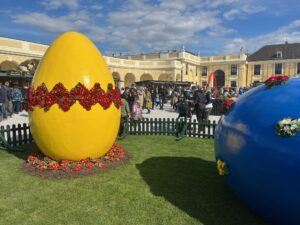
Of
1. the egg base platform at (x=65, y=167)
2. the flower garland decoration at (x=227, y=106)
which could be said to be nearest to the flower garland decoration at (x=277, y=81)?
the flower garland decoration at (x=227, y=106)

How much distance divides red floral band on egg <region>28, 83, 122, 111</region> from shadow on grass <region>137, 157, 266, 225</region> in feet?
6.76

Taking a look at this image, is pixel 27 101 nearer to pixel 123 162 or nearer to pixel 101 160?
pixel 101 160

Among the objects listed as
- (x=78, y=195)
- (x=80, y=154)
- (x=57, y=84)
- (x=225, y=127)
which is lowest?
(x=78, y=195)

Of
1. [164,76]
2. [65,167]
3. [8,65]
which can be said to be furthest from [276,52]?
[65,167]

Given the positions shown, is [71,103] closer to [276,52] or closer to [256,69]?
[256,69]

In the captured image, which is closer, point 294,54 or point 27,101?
point 27,101

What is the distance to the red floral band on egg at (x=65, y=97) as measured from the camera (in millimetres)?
6277

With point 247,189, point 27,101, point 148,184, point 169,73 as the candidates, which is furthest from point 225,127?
point 169,73

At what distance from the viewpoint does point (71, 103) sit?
20.6 ft

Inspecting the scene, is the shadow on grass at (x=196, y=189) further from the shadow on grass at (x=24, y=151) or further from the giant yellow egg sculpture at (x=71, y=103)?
the shadow on grass at (x=24, y=151)

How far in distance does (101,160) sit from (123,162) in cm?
59

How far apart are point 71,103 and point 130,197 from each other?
8.19ft

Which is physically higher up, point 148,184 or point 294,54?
point 294,54

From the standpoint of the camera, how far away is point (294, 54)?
→ 55.7m
